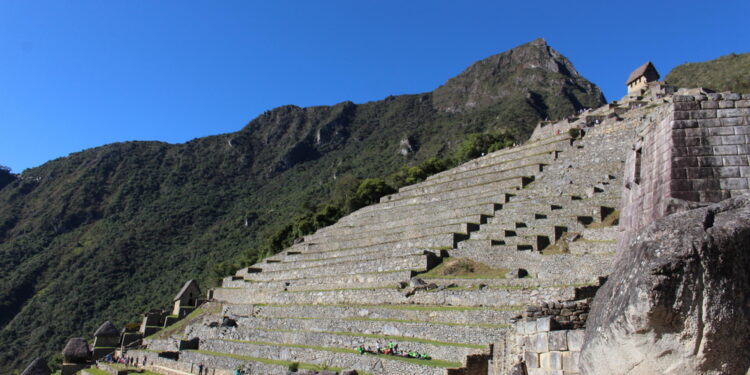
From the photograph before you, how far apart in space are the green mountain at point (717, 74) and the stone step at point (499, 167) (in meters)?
23.1

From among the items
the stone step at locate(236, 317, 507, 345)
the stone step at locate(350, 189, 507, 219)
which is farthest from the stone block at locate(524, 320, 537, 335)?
the stone step at locate(350, 189, 507, 219)

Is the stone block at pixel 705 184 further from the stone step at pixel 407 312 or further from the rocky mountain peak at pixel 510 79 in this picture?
the rocky mountain peak at pixel 510 79

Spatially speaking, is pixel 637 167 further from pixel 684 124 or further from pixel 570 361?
pixel 570 361


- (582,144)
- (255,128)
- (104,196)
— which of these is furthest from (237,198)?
(582,144)

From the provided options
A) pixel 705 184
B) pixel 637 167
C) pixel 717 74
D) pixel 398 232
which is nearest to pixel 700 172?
pixel 705 184

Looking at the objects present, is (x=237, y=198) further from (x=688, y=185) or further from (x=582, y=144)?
(x=688, y=185)

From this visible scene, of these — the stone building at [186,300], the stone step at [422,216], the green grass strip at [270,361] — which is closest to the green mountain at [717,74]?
the stone step at [422,216]

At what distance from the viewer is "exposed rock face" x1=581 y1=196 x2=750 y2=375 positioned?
3812 mm

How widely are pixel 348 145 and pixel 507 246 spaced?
81.3m

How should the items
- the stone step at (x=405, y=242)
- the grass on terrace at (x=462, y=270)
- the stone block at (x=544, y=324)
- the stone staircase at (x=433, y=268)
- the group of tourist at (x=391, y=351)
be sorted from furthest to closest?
the stone step at (x=405, y=242)
the grass on terrace at (x=462, y=270)
the stone staircase at (x=433, y=268)
the group of tourist at (x=391, y=351)
the stone block at (x=544, y=324)

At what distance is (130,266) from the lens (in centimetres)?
5806

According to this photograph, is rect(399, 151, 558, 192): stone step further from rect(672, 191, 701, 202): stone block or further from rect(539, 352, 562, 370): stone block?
rect(539, 352, 562, 370): stone block

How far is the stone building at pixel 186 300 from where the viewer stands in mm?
32219

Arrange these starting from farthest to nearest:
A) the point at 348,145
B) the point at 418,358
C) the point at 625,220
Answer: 1. the point at 348,145
2. the point at 418,358
3. the point at 625,220
